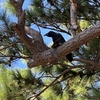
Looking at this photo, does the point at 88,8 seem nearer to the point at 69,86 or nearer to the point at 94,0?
the point at 94,0

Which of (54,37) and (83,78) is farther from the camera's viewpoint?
(83,78)

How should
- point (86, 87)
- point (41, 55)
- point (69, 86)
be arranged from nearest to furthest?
point (41, 55) < point (86, 87) < point (69, 86)

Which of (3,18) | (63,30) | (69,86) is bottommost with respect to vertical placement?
(69,86)

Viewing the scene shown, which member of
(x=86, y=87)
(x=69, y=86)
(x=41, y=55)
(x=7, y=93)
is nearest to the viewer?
(x=41, y=55)

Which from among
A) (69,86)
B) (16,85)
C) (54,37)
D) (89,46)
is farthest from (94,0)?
(54,37)

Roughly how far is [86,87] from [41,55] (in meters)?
0.77

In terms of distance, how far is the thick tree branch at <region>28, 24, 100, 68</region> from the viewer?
4.07ft

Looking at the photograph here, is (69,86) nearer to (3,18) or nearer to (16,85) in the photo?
(16,85)

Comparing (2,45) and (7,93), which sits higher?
(2,45)

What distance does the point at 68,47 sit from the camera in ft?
4.08

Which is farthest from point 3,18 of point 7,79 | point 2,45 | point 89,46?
point 89,46

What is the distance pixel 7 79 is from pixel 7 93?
13 centimetres

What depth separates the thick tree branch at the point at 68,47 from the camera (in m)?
1.24

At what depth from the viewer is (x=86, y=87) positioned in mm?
1977
